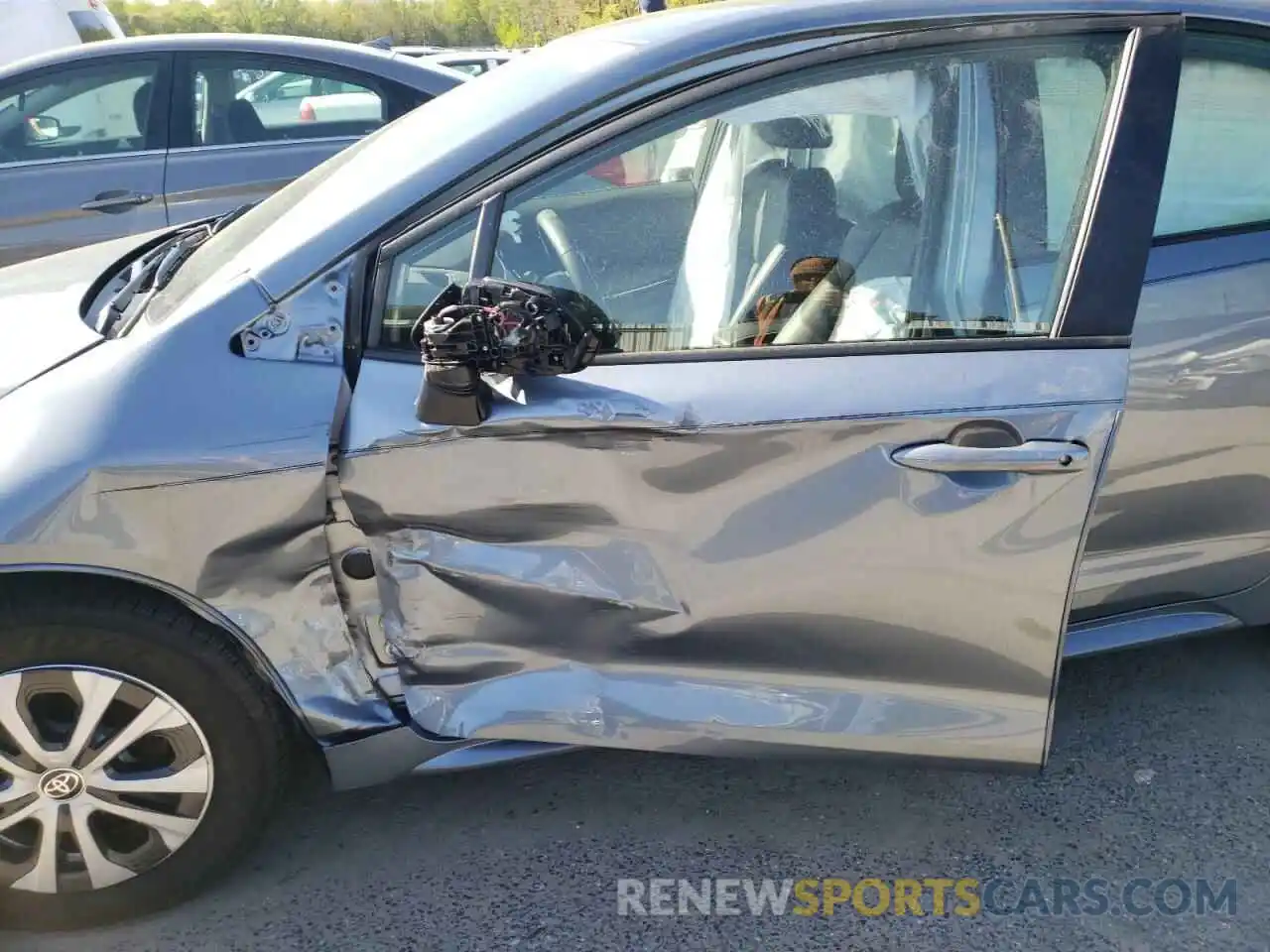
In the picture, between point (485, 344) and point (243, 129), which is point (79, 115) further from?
point (485, 344)

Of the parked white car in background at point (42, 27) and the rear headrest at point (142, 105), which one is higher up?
the parked white car in background at point (42, 27)

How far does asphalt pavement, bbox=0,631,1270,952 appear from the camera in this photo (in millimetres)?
2139

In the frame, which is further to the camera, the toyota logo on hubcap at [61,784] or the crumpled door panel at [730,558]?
the toyota logo on hubcap at [61,784]

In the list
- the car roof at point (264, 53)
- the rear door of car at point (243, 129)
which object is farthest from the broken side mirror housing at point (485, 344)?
the car roof at point (264, 53)

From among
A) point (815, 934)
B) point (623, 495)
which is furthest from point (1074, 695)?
point (623, 495)

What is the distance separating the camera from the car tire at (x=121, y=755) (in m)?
1.94

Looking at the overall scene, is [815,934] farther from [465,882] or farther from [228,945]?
[228,945]

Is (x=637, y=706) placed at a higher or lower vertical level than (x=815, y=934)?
higher

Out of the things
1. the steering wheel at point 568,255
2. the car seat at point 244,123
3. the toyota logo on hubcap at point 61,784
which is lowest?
the toyota logo on hubcap at point 61,784

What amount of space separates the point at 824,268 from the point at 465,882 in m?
1.37

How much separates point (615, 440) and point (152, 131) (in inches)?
148

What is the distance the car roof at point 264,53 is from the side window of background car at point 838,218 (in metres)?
3.08

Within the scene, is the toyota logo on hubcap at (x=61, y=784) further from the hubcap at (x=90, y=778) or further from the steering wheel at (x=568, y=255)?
the steering wheel at (x=568, y=255)

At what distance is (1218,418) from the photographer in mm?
2285
